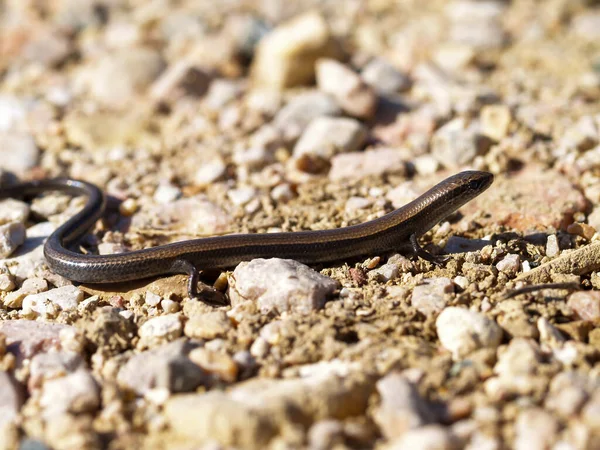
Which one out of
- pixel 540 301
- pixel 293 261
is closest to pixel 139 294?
pixel 293 261

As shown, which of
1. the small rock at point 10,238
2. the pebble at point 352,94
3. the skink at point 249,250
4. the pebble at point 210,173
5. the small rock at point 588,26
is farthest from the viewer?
the small rock at point 588,26

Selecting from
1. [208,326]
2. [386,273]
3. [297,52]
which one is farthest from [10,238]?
[297,52]

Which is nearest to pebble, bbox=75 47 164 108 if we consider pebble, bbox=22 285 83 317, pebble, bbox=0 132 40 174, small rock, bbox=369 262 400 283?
pebble, bbox=0 132 40 174

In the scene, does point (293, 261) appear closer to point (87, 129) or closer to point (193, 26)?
point (87, 129)

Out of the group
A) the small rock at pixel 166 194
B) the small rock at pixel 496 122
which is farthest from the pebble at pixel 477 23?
the small rock at pixel 166 194

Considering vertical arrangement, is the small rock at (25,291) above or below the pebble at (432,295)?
below

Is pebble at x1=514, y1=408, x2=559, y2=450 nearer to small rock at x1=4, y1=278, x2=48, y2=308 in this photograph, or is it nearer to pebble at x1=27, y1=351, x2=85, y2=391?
pebble at x1=27, y1=351, x2=85, y2=391

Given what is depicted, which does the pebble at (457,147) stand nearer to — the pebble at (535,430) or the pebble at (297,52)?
the pebble at (297,52)
